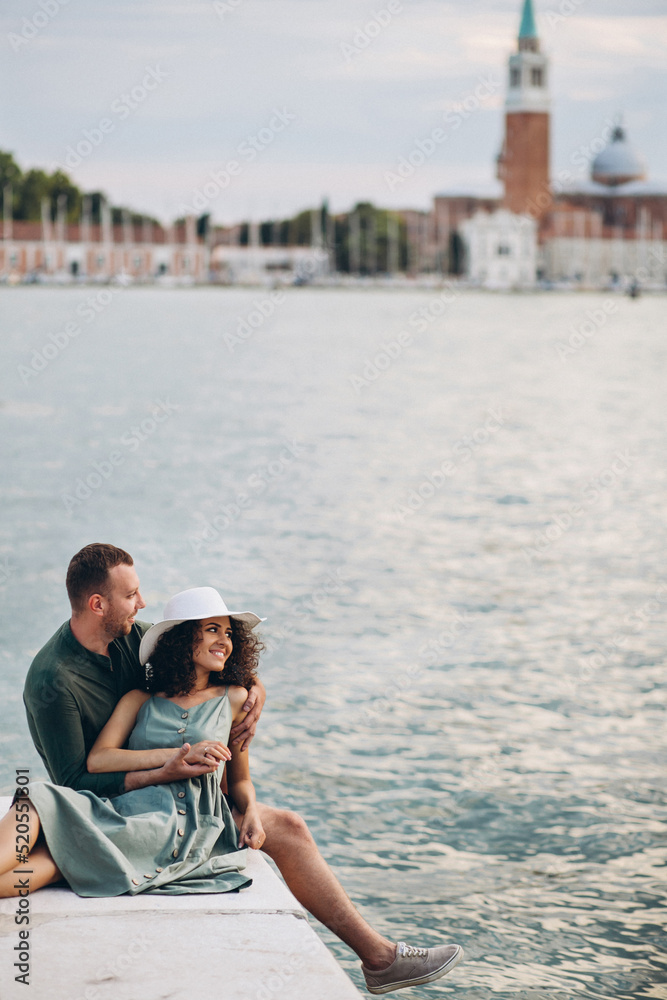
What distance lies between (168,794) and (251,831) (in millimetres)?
259

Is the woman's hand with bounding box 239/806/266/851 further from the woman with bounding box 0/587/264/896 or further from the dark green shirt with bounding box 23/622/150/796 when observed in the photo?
the dark green shirt with bounding box 23/622/150/796

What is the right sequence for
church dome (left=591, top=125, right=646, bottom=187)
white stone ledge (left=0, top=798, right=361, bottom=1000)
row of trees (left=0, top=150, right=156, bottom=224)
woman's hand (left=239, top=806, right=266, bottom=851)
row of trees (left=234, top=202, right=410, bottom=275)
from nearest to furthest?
1. white stone ledge (left=0, top=798, right=361, bottom=1000)
2. woman's hand (left=239, top=806, right=266, bottom=851)
3. row of trees (left=0, top=150, right=156, bottom=224)
4. row of trees (left=234, top=202, right=410, bottom=275)
5. church dome (left=591, top=125, right=646, bottom=187)

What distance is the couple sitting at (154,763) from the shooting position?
11.0ft

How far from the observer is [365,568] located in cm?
1137

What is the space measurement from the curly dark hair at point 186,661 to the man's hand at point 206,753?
0.19m

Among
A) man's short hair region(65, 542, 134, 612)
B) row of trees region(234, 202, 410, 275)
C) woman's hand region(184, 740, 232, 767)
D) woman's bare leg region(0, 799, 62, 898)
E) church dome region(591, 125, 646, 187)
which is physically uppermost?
church dome region(591, 125, 646, 187)

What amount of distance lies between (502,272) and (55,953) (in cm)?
12388

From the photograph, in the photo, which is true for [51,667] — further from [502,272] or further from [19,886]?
[502,272]

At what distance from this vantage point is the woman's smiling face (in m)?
3.62

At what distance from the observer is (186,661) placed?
3.61 metres

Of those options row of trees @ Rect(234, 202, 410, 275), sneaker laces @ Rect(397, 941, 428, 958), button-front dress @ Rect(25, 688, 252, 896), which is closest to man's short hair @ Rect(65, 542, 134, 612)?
button-front dress @ Rect(25, 688, 252, 896)

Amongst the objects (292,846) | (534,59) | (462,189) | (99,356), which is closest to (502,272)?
(462,189)

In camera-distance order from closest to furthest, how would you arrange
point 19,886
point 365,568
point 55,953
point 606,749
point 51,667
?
point 55,953 < point 19,886 < point 51,667 < point 606,749 < point 365,568

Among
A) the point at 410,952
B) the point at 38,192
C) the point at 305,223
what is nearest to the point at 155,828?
the point at 410,952
